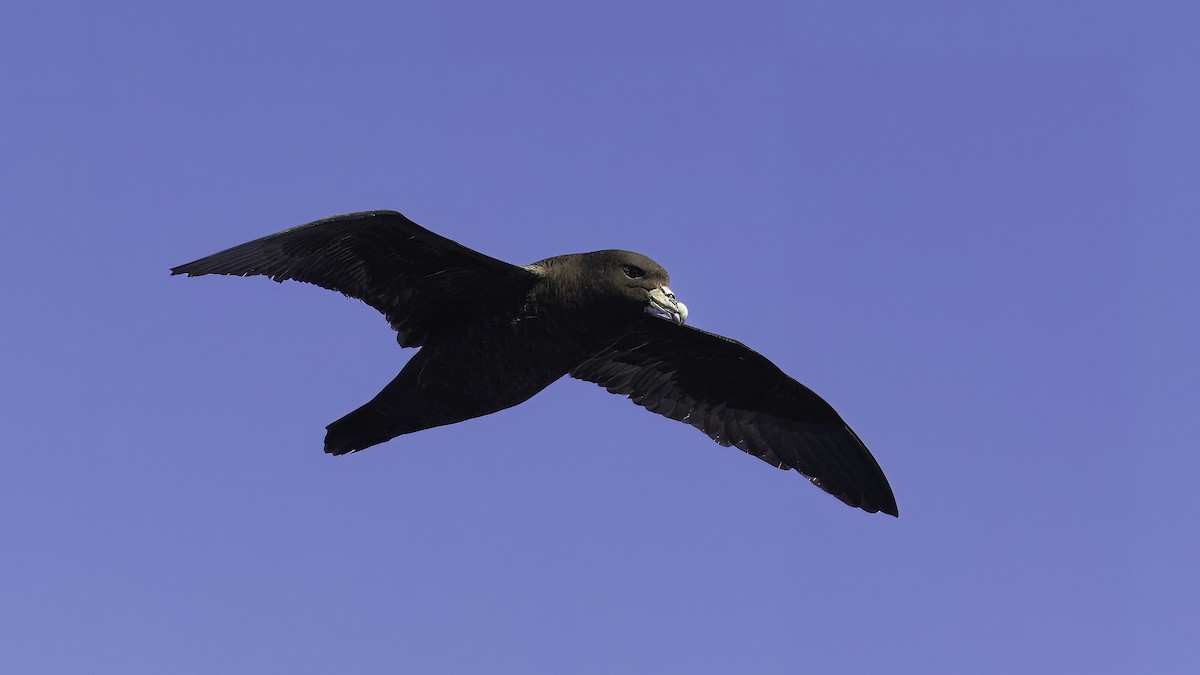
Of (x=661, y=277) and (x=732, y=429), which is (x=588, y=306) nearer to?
(x=661, y=277)

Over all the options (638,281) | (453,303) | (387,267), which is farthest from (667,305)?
(387,267)

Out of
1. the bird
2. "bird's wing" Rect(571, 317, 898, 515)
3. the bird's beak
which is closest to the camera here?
the bird's beak

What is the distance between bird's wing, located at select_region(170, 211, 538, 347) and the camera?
1098cm

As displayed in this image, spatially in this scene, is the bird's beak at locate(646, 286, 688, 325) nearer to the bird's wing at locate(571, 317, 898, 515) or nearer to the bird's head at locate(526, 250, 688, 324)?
the bird's head at locate(526, 250, 688, 324)

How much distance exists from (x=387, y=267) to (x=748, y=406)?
3.56 metres

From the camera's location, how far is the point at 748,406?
13438 mm

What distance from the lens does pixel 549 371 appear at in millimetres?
11320

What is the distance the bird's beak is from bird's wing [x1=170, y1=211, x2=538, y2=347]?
871 millimetres

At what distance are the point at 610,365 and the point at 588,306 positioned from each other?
227 cm

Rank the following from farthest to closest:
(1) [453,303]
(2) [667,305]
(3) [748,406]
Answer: (3) [748,406], (1) [453,303], (2) [667,305]

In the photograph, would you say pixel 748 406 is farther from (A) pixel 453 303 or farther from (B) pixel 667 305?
(A) pixel 453 303

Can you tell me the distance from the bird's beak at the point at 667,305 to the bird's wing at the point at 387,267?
871mm

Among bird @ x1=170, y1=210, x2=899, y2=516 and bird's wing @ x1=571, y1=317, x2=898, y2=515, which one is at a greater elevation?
bird's wing @ x1=571, y1=317, x2=898, y2=515

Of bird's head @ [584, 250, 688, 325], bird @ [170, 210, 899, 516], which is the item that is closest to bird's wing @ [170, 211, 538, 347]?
bird @ [170, 210, 899, 516]
